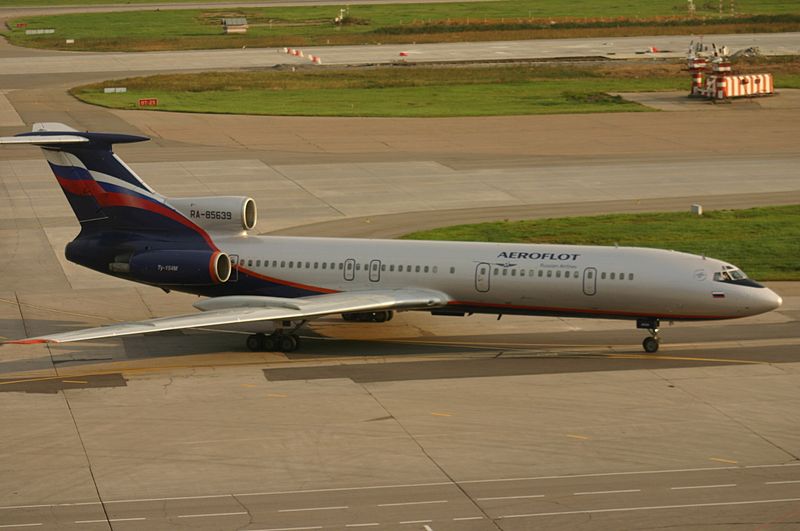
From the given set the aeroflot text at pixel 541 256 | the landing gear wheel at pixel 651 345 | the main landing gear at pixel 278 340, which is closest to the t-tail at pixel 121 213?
the main landing gear at pixel 278 340

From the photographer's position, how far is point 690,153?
80.4m

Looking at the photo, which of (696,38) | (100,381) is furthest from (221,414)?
(696,38)

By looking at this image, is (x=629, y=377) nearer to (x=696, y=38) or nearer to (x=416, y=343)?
(x=416, y=343)

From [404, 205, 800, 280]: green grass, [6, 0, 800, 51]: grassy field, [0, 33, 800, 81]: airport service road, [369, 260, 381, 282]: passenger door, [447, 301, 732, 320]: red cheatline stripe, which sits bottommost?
[404, 205, 800, 280]: green grass

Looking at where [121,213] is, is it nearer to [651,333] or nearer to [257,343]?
[257,343]

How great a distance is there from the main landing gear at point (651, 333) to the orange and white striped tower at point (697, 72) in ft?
193

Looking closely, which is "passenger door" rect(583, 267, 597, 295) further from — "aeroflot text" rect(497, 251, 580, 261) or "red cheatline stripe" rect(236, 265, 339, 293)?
"red cheatline stripe" rect(236, 265, 339, 293)

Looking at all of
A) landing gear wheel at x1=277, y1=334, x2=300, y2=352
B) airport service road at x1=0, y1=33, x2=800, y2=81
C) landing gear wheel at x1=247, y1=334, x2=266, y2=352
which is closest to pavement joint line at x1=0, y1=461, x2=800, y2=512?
landing gear wheel at x1=277, y1=334, x2=300, y2=352

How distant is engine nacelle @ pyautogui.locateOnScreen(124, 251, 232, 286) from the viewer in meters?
44.6

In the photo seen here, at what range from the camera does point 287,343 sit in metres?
43.5

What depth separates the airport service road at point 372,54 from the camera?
12231cm

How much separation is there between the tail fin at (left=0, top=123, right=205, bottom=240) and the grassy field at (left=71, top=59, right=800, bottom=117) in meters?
48.0

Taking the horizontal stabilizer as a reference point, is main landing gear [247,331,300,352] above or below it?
below

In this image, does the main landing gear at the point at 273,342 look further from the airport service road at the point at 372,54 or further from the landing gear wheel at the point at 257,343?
the airport service road at the point at 372,54
